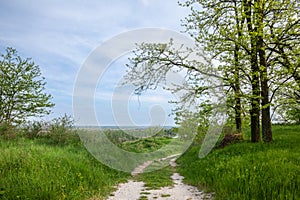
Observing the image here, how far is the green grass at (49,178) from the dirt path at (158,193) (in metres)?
0.45

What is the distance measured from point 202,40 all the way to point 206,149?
6.68 m

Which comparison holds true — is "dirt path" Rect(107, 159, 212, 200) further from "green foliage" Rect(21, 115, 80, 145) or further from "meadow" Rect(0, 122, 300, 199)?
"green foliage" Rect(21, 115, 80, 145)

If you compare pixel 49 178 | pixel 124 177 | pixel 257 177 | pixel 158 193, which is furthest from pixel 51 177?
pixel 257 177

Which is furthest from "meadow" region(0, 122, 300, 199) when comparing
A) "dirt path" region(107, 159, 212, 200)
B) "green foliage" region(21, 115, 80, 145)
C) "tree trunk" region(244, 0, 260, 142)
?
"green foliage" region(21, 115, 80, 145)

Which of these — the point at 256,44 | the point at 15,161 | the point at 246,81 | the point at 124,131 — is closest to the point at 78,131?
the point at 124,131

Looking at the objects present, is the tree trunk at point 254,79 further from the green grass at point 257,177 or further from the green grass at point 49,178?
the green grass at point 49,178

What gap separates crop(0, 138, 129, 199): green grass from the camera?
654 cm

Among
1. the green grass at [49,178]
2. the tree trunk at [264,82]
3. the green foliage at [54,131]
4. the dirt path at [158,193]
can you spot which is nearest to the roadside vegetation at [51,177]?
the green grass at [49,178]

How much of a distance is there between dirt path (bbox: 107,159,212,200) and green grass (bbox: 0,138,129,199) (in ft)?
1.47

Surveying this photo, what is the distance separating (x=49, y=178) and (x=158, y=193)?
3.30 m

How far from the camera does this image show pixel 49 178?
7234 mm

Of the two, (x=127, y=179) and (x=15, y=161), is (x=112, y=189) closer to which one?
(x=127, y=179)

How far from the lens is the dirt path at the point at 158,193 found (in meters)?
7.59

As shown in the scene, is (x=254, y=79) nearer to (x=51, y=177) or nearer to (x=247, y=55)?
(x=247, y=55)
